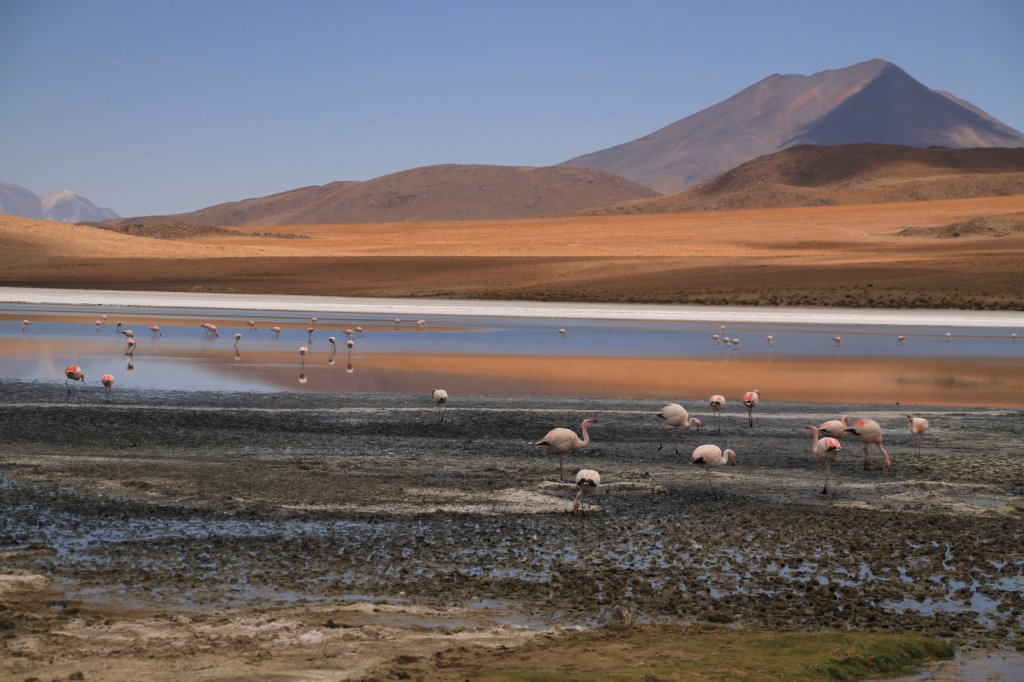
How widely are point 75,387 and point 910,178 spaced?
162m

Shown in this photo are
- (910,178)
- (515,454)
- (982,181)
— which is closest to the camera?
(515,454)

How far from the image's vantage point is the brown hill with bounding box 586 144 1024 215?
150125mm

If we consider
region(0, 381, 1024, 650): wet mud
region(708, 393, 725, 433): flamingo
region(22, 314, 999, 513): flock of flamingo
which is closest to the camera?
region(0, 381, 1024, 650): wet mud

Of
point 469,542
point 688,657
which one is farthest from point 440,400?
point 688,657

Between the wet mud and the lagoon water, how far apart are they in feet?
17.9

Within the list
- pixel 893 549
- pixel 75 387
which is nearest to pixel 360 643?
pixel 893 549

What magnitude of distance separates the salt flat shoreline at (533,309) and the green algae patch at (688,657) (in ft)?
127

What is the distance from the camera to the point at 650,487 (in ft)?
42.7

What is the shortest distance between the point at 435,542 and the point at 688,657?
3.49 metres

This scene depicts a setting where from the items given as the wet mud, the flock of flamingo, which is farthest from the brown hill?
the wet mud

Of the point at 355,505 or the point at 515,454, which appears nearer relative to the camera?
the point at 355,505

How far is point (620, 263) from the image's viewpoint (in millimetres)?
70312

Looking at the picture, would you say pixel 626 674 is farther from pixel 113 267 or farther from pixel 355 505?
pixel 113 267

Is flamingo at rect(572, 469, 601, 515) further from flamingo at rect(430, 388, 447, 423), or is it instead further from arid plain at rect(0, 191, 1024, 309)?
arid plain at rect(0, 191, 1024, 309)
